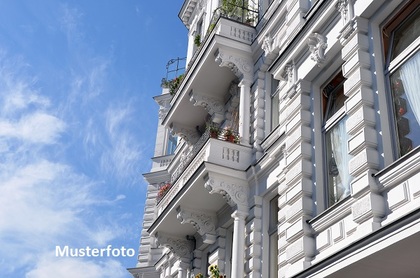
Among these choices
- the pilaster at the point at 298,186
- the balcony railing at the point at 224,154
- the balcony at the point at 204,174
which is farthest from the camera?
the balcony railing at the point at 224,154

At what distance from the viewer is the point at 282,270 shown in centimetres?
1173

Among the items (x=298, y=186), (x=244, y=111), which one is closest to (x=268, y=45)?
(x=244, y=111)

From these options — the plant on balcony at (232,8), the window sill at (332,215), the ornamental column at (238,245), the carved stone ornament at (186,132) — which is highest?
the plant on balcony at (232,8)

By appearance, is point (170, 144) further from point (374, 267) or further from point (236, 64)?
point (374, 267)

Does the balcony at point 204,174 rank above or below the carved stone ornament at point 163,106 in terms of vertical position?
below

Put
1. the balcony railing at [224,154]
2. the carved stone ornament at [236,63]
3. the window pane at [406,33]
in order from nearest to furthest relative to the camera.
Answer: the window pane at [406,33]
the balcony railing at [224,154]
the carved stone ornament at [236,63]

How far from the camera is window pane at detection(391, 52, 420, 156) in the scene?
8688 mm

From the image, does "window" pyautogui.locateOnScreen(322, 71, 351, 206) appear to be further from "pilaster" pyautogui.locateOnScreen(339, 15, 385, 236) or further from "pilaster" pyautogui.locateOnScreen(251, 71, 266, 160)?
"pilaster" pyautogui.locateOnScreen(251, 71, 266, 160)

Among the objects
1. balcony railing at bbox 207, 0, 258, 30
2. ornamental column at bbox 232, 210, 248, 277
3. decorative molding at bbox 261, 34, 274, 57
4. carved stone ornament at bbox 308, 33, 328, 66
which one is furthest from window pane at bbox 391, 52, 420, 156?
balcony railing at bbox 207, 0, 258, 30

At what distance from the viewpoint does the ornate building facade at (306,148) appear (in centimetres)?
844

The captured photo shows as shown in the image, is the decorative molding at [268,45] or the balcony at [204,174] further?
the decorative molding at [268,45]

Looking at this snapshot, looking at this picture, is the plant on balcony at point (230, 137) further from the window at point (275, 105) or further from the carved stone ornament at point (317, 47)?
the carved stone ornament at point (317, 47)

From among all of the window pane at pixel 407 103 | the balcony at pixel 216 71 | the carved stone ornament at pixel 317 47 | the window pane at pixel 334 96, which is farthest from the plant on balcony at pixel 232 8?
the window pane at pixel 407 103

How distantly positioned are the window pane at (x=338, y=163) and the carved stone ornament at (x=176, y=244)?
9.60 m
